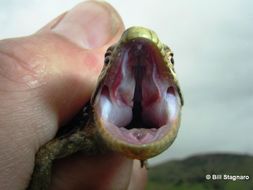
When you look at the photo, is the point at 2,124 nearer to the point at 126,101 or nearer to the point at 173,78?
the point at 126,101

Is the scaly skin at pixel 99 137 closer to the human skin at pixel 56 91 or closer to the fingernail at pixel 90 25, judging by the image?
the human skin at pixel 56 91

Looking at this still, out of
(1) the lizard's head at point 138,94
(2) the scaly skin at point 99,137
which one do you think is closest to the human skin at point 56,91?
(2) the scaly skin at point 99,137

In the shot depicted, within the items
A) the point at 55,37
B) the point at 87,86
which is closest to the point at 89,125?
the point at 87,86

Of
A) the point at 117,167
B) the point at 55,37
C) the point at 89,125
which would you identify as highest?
the point at 55,37

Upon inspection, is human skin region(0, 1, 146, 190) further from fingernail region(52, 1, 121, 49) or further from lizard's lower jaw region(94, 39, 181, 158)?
lizard's lower jaw region(94, 39, 181, 158)

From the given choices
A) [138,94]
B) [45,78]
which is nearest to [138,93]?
[138,94]

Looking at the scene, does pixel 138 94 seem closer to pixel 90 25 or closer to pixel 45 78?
pixel 45 78
